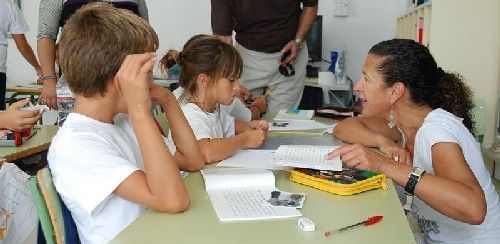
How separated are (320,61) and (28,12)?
Result: 3.04 m

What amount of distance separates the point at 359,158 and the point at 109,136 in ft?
2.13

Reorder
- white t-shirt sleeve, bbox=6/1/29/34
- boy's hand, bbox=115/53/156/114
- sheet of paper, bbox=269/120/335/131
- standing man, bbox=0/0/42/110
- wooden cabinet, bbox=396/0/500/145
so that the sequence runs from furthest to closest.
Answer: white t-shirt sleeve, bbox=6/1/29/34, standing man, bbox=0/0/42/110, wooden cabinet, bbox=396/0/500/145, sheet of paper, bbox=269/120/335/131, boy's hand, bbox=115/53/156/114

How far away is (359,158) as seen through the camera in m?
1.45

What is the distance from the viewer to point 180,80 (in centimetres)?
201

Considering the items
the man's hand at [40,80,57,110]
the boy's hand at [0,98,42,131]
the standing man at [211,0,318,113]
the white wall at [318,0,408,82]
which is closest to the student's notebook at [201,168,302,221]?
the boy's hand at [0,98,42,131]

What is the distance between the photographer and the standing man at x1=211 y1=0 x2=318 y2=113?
2.86m

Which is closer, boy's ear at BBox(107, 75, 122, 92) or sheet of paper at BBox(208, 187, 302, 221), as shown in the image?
sheet of paper at BBox(208, 187, 302, 221)

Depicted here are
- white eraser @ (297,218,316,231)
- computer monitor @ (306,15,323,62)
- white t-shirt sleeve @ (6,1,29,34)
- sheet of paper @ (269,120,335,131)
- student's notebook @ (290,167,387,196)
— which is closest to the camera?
white eraser @ (297,218,316,231)

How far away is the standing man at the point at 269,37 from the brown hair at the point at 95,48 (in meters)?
1.60

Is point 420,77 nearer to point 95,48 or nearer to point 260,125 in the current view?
point 260,125

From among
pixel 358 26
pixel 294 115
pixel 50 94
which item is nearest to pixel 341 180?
pixel 294 115

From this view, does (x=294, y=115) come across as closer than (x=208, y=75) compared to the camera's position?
No

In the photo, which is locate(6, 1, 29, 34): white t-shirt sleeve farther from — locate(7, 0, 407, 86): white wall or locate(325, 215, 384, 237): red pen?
locate(325, 215, 384, 237): red pen

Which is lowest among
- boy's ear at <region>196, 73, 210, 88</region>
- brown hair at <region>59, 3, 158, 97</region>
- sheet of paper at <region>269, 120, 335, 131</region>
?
sheet of paper at <region>269, 120, 335, 131</region>
